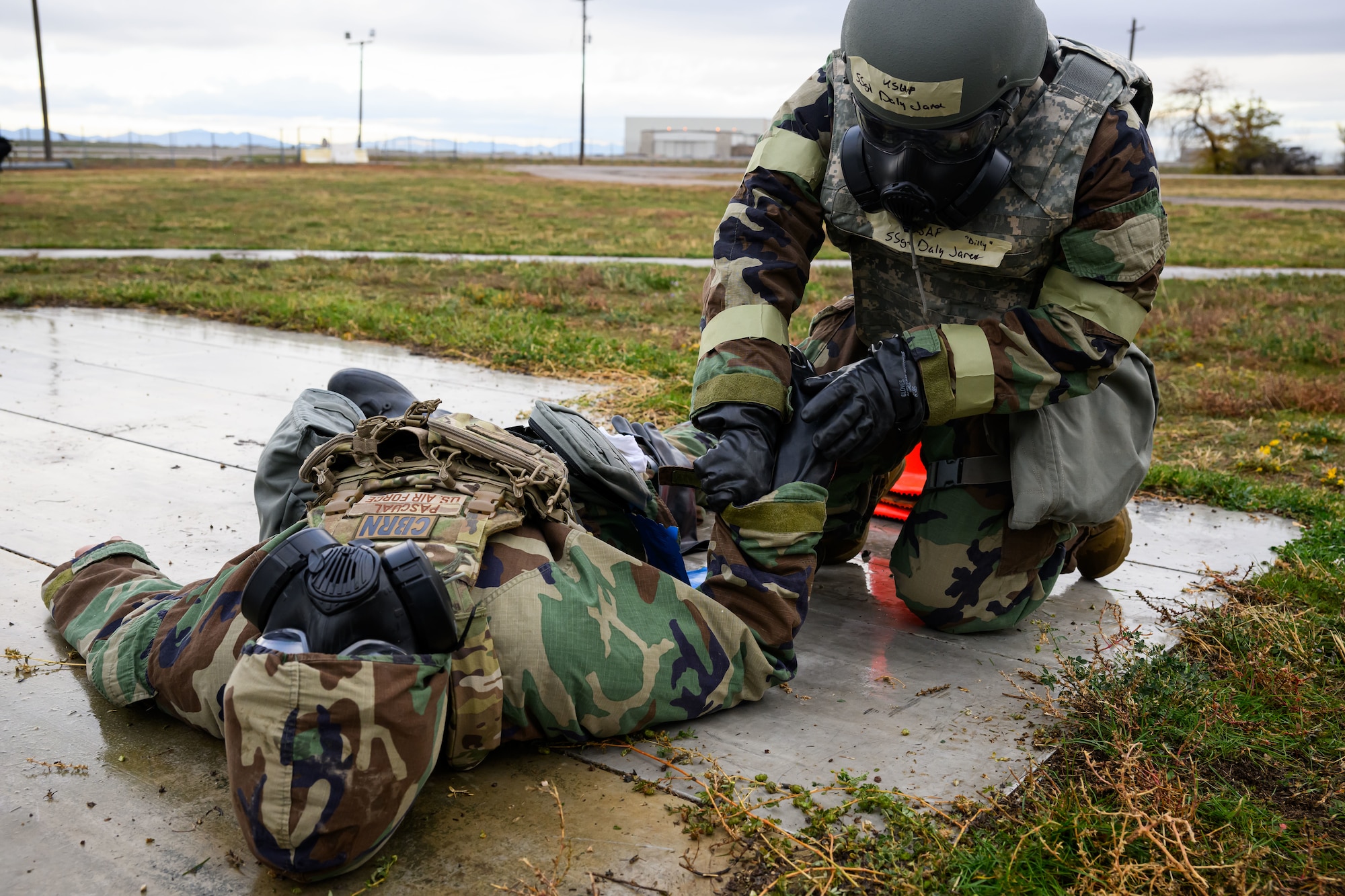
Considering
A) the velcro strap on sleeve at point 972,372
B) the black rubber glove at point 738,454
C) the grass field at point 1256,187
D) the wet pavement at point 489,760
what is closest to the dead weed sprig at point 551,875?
the wet pavement at point 489,760

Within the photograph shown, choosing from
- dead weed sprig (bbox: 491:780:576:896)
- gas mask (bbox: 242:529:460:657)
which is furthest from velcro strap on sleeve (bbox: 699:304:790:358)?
dead weed sprig (bbox: 491:780:576:896)

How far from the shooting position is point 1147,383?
317cm

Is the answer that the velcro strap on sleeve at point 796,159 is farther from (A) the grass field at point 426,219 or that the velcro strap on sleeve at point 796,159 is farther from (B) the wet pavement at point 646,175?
(B) the wet pavement at point 646,175

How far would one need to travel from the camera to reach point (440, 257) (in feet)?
42.2

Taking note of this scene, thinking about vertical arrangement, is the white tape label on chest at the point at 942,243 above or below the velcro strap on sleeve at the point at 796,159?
below

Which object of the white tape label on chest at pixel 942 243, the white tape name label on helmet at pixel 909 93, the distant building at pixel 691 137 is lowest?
the white tape label on chest at pixel 942 243

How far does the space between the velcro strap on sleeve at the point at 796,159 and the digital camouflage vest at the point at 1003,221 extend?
0.21 ft

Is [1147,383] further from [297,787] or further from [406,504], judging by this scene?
[297,787]

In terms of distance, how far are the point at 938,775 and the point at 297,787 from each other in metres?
1.26

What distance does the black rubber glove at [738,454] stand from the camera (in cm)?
261

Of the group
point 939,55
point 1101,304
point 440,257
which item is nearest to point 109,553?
point 939,55

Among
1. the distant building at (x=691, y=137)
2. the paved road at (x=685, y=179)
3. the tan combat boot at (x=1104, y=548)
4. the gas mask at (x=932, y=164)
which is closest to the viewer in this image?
the gas mask at (x=932, y=164)

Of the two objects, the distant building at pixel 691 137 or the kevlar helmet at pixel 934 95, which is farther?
the distant building at pixel 691 137

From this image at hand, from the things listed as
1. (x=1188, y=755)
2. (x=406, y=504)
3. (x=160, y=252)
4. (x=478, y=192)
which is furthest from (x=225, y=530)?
(x=478, y=192)
